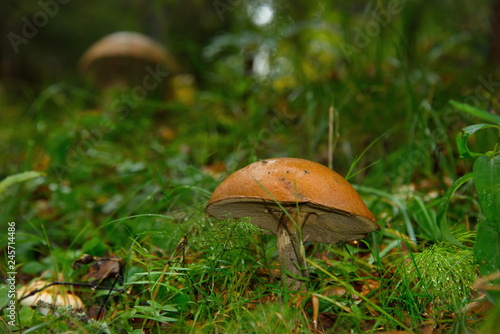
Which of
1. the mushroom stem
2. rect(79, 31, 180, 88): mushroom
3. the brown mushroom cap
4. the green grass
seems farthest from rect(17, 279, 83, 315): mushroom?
rect(79, 31, 180, 88): mushroom

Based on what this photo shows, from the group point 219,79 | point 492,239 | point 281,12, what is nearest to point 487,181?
point 492,239

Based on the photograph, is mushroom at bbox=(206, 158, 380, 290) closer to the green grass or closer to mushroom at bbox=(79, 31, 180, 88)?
the green grass

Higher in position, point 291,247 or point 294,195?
point 294,195

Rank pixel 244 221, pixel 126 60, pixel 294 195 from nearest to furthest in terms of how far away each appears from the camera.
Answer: pixel 294 195 < pixel 244 221 < pixel 126 60

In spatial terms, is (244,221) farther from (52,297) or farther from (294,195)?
(52,297)

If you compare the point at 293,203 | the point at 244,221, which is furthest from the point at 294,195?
the point at 244,221

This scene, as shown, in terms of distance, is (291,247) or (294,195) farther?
(291,247)

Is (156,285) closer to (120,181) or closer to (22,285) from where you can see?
(22,285)
